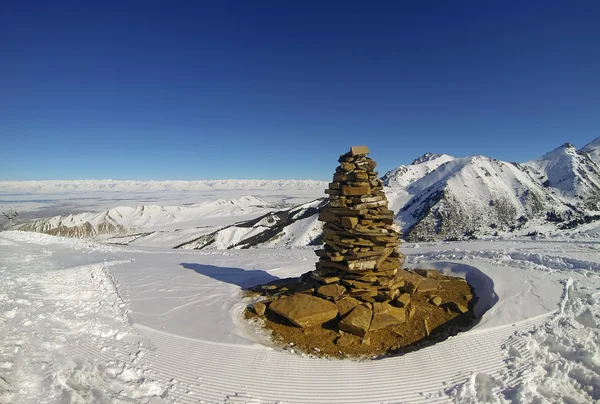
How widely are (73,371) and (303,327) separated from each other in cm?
717

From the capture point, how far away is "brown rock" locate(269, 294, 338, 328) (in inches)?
444

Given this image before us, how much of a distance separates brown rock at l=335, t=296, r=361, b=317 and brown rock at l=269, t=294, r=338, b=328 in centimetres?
21

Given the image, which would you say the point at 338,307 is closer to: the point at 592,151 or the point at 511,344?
the point at 511,344

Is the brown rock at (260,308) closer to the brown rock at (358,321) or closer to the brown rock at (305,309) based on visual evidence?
the brown rock at (305,309)

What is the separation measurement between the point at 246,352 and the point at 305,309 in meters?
2.79

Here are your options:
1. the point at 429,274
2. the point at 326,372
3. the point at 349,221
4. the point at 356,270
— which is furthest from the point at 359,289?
the point at 429,274

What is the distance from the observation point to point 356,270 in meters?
12.5

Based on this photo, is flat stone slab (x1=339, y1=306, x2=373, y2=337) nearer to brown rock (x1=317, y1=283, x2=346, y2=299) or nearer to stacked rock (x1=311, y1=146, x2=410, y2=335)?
stacked rock (x1=311, y1=146, x2=410, y2=335)

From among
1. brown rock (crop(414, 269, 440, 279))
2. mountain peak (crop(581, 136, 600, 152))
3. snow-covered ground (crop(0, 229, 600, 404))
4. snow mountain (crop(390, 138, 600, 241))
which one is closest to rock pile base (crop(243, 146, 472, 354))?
brown rock (crop(414, 269, 440, 279))

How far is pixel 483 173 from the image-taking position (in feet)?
335

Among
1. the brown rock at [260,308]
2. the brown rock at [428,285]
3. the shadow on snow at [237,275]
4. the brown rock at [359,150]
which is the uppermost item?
the brown rock at [359,150]

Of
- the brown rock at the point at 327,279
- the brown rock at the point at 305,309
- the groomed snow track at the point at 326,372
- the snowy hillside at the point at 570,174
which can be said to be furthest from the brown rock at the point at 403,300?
the snowy hillside at the point at 570,174

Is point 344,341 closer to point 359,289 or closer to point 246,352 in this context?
point 359,289

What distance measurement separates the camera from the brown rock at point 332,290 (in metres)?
12.4
